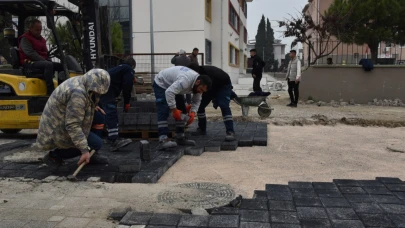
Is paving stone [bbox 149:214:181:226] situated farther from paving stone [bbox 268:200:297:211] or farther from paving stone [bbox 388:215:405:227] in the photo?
paving stone [bbox 388:215:405:227]

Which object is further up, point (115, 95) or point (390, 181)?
point (115, 95)

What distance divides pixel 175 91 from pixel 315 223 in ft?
9.84

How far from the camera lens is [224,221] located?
10.2 feet

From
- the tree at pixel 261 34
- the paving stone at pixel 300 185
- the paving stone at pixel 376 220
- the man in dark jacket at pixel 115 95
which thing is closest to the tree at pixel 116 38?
the man in dark jacket at pixel 115 95

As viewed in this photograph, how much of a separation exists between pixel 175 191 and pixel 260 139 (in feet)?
9.74

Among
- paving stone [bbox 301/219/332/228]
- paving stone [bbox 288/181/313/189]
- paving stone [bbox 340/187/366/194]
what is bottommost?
paving stone [bbox 301/219/332/228]

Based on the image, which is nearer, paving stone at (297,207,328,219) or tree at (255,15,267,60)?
paving stone at (297,207,328,219)

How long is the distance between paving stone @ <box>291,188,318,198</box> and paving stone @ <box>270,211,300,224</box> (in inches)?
19.6

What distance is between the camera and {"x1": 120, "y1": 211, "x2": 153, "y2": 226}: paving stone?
3111 millimetres

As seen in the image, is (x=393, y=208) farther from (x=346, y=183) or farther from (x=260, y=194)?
(x=260, y=194)

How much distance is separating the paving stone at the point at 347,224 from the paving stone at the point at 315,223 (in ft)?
0.18

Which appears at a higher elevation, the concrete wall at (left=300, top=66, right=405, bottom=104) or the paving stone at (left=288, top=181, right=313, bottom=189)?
the concrete wall at (left=300, top=66, right=405, bottom=104)

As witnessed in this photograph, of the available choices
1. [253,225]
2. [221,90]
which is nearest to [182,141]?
[221,90]

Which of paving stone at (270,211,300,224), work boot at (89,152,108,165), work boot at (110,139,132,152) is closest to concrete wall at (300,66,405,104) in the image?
work boot at (110,139,132,152)
